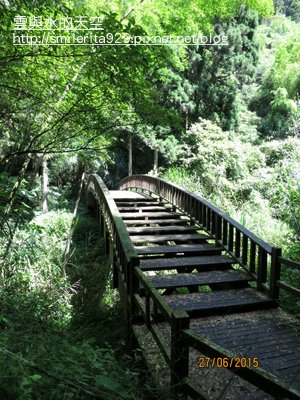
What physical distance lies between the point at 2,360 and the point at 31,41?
299 centimetres

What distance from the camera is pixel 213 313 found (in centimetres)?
401

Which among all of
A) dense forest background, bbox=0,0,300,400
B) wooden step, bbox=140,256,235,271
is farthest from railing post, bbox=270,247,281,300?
wooden step, bbox=140,256,235,271

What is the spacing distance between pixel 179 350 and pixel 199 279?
220cm

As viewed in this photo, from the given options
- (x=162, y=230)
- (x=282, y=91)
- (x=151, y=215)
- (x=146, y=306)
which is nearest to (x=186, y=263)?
(x=162, y=230)

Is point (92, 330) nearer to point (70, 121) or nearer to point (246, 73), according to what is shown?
point (70, 121)

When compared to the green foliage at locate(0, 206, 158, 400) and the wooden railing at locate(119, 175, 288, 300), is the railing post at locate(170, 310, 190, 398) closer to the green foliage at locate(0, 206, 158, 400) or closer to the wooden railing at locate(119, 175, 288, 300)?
the green foliage at locate(0, 206, 158, 400)

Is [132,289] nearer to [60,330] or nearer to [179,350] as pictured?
[60,330]

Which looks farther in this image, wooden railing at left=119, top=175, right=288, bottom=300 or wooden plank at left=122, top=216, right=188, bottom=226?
wooden plank at left=122, top=216, right=188, bottom=226

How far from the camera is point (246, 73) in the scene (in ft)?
58.0

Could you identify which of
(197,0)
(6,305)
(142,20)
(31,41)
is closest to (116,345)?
(6,305)

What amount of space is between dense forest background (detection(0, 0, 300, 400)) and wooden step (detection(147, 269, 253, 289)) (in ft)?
A: 2.85

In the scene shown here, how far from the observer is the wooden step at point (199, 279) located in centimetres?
448

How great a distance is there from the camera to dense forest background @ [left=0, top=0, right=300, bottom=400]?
9.24 ft

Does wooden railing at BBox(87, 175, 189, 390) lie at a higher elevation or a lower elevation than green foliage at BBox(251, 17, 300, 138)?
lower
